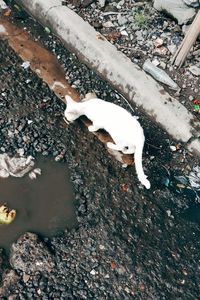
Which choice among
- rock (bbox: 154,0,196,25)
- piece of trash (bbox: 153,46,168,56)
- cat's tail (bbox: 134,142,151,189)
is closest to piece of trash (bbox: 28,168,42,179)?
cat's tail (bbox: 134,142,151,189)

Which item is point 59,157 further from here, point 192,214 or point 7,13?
point 7,13

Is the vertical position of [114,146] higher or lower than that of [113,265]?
higher

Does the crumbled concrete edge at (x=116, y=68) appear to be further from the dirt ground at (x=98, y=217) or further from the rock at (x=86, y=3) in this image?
the rock at (x=86, y=3)

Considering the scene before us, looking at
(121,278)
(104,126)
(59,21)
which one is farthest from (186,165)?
(59,21)

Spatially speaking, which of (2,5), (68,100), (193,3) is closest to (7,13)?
(2,5)

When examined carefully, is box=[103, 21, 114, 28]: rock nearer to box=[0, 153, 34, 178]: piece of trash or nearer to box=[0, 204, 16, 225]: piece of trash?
box=[0, 153, 34, 178]: piece of trash
